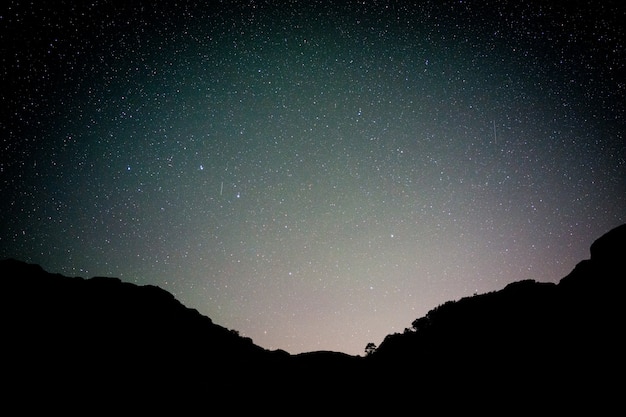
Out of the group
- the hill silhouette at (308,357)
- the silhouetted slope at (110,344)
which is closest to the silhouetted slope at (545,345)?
the hill silhouette at (308,357)

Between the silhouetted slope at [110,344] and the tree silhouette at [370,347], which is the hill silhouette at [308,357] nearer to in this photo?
the silhouetted slope at [110,344]

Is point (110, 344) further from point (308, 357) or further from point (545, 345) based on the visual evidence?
point (545, 345)

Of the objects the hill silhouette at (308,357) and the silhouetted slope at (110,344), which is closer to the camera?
the hill silhouette at (308,357)

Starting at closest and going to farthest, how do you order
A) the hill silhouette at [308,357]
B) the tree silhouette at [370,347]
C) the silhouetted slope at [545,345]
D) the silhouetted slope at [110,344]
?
1. the silhouetted slope at [545,345]
2. the hill silhouette at [308,357]
3. the silhouetted slope at [110,344]
4. the tree silhouette at [370,347]

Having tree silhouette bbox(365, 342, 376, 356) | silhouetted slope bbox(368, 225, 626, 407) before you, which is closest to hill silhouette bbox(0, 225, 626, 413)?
silhouetted slope bbox(368, 225, 626, 407)

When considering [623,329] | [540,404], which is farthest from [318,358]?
[623,329]

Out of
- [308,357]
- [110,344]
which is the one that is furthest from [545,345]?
[110,344]

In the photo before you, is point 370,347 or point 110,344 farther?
point 370,347

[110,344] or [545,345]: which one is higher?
[110,344]

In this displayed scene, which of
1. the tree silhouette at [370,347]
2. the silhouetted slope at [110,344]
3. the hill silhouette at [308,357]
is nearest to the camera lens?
the hill silhouette at [308,357]

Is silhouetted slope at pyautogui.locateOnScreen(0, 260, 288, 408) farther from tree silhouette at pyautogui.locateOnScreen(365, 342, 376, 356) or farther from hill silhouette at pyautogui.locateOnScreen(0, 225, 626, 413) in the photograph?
tree silhouette at pyautogui.locateOnScreen(365, 342, 376, 356)
